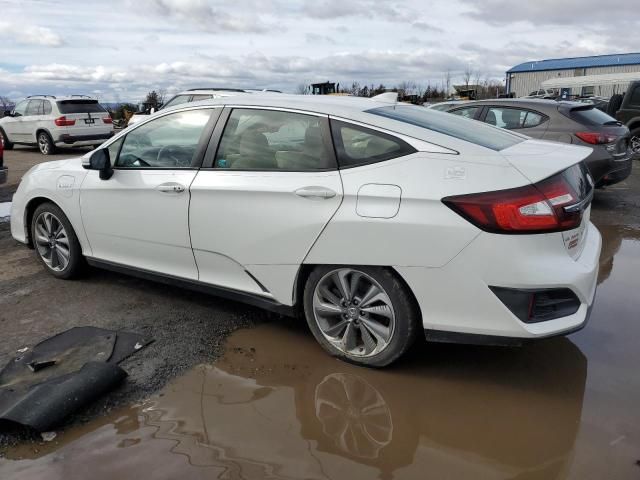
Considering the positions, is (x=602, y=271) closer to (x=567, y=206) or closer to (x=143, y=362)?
(x=567, y=206)

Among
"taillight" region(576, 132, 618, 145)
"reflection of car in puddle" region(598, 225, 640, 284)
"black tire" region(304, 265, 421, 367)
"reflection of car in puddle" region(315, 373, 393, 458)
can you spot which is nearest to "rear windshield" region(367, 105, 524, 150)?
"black tire" region(304, 265, 421, 367)

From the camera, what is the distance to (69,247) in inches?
193

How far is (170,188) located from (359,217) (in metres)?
1.49

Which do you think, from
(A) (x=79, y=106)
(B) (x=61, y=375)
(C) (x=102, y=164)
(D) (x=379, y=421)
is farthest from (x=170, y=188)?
(A) (x=79, y=106)

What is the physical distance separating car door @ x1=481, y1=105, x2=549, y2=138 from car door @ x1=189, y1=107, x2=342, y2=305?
17.9 ft

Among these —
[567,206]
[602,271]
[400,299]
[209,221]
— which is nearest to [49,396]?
[209,221]

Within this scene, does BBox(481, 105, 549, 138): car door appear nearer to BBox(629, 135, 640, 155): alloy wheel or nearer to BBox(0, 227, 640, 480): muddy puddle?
BBox(0, 227, 640, 480): muddy puddle

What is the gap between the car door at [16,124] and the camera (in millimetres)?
17062

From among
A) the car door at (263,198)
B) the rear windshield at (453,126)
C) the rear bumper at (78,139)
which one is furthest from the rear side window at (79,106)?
the rear windshield at (453,126)

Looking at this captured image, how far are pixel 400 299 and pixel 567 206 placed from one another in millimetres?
991

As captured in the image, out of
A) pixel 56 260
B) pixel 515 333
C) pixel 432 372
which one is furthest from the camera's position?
pixel 56 260

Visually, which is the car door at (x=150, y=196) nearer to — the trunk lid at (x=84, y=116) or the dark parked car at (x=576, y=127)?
the dark parked car at (x=576, y=127)

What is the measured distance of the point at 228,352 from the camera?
372 cm

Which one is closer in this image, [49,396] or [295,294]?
[49,396]
